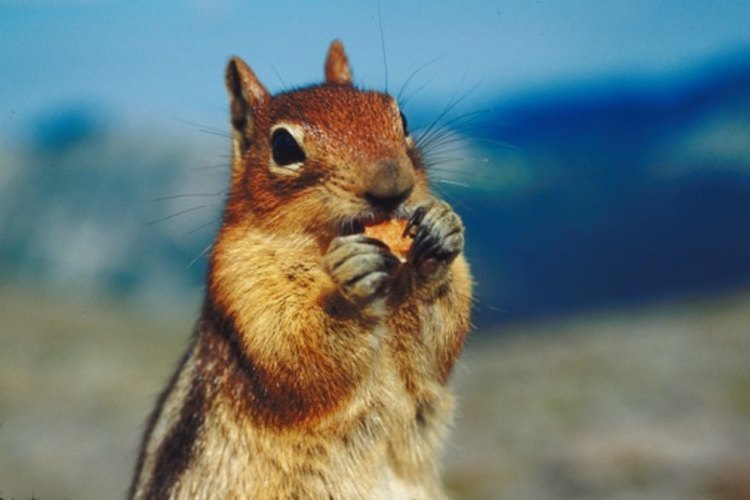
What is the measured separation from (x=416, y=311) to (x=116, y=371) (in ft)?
37.8

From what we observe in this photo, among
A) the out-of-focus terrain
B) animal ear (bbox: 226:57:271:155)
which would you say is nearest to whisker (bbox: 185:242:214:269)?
animal ear (bbox: 226:57:271:155)

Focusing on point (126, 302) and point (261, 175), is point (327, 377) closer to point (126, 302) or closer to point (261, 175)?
point (261, 175)

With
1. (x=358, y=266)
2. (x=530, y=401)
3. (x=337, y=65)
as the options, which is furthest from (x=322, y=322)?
(x=530, y=401)

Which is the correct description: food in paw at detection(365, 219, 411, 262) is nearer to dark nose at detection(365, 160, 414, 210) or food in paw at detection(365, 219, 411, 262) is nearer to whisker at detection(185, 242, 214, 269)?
dark nose at detection(365, 160, 414, 210)

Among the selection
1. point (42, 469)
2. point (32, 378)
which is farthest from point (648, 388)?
point (32, 378)

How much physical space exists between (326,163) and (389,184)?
0.31 m

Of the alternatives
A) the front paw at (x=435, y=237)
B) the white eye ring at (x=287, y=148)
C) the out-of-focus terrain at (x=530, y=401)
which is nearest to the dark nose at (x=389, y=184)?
the front paw at (x=435, y=237)

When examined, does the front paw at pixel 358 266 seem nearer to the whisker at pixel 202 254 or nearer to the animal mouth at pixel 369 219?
the animal mouth at pixel 369 219

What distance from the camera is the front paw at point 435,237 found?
3432 mm

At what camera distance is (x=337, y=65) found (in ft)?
15.2

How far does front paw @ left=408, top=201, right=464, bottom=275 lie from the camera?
3.43 meters

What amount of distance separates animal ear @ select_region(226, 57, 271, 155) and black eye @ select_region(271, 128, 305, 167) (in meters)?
0.40

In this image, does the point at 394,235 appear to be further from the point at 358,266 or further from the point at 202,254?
the point at 202,254

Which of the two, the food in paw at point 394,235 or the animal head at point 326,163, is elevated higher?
the animal head at point 326,163
